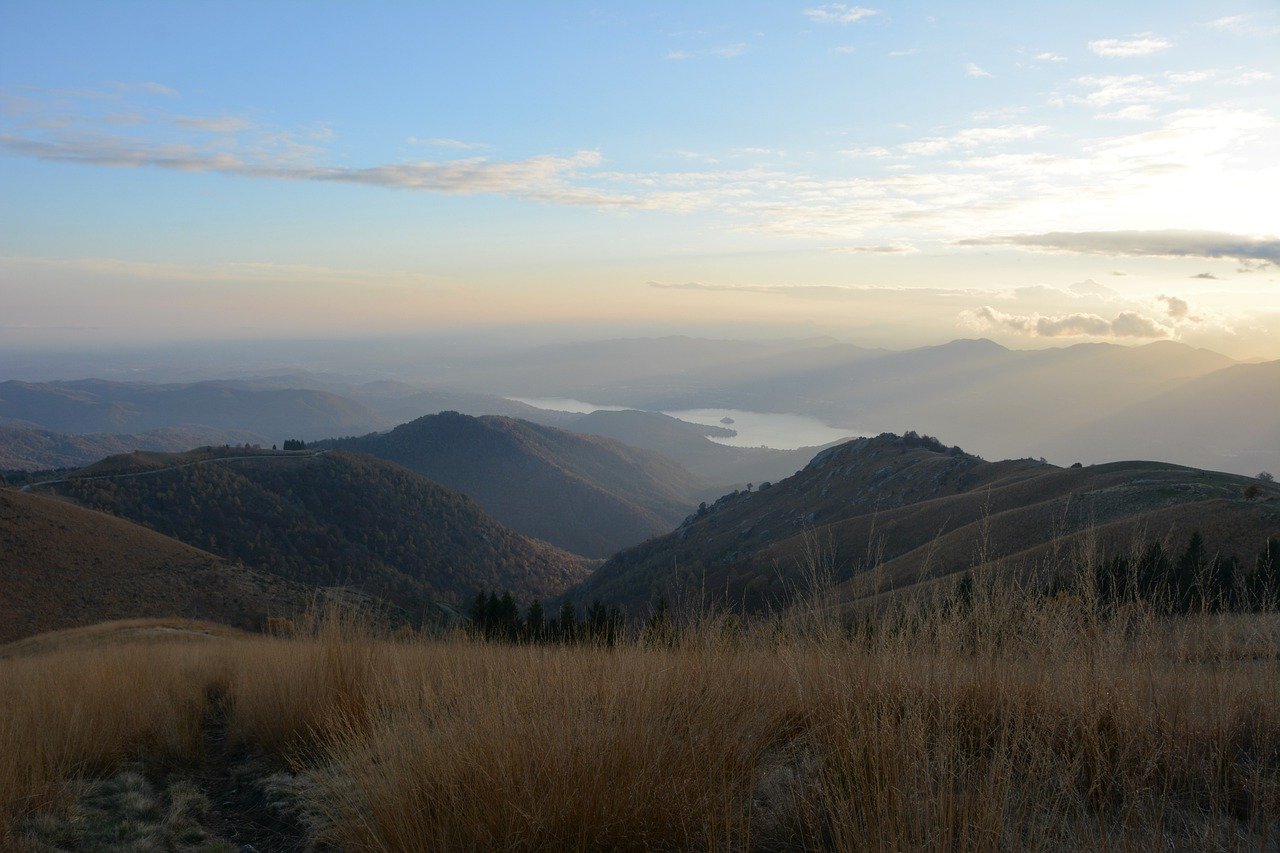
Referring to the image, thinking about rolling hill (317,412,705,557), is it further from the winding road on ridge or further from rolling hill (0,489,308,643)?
rolling hill (0,489,308,643)

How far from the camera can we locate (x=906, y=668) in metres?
3.61

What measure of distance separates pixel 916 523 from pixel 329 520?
55766 mm

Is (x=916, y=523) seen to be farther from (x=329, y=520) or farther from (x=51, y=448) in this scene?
(x=51, y=448)

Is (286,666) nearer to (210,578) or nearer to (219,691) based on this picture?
(219,691)

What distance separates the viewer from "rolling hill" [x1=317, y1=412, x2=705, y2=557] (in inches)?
4803

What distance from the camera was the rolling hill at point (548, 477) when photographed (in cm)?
12200

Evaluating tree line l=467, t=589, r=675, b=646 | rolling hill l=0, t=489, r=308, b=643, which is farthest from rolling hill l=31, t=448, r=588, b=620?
tree line l=467, t=589, r=675, b=646

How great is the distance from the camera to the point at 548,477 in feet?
452

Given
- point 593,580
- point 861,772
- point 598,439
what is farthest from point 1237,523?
point 598,439

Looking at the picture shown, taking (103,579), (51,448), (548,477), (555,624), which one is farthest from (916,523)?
(51,448)

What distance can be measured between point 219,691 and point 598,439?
549 feet

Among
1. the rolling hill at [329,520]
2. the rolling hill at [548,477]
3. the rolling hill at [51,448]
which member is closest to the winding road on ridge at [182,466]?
the rolling hill at [329,520]

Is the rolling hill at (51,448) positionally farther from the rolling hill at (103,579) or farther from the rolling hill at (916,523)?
the rolling hill at (916,523)

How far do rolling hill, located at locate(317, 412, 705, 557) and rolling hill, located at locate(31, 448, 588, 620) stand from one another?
1125 inches
